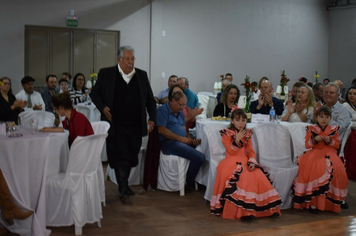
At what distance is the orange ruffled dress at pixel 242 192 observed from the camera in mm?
3941

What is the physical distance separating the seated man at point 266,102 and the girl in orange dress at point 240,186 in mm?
1212

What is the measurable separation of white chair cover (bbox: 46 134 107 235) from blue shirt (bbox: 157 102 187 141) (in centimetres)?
137

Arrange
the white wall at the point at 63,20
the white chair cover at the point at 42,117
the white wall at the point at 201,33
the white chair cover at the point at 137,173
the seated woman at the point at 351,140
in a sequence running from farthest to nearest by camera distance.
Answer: the white wall at the point at 201,33 → the white wall at the point at 63,20 → the seated woman at the point at 351,140 → the white chair cover at the point at 137,173 → the white chair cover at the point at 42,117

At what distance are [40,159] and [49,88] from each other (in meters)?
4.28

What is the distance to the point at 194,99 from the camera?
6965 mm

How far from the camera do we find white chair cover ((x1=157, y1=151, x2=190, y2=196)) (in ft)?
15.8

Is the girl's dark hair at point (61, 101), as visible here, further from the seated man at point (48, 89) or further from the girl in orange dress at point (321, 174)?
the seated man at point (48, 89)

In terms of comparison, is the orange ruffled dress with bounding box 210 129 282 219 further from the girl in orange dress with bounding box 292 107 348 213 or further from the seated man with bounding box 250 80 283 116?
the seated man with bounding box 250 80 283 116

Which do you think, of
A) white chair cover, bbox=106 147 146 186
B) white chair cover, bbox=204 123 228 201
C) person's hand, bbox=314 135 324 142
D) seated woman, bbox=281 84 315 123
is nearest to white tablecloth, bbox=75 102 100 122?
white chair cover, bbox=106 147 146 186

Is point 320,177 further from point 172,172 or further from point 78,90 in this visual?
point 78,90

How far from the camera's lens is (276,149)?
4.54m

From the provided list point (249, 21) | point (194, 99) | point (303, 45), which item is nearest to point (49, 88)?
point (194, 99)

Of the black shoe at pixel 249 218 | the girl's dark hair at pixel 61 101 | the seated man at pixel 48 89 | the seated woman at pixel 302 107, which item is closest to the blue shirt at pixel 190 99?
the seated woman at pixel 302 107

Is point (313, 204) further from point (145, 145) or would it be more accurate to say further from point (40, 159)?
point (40, 159)
